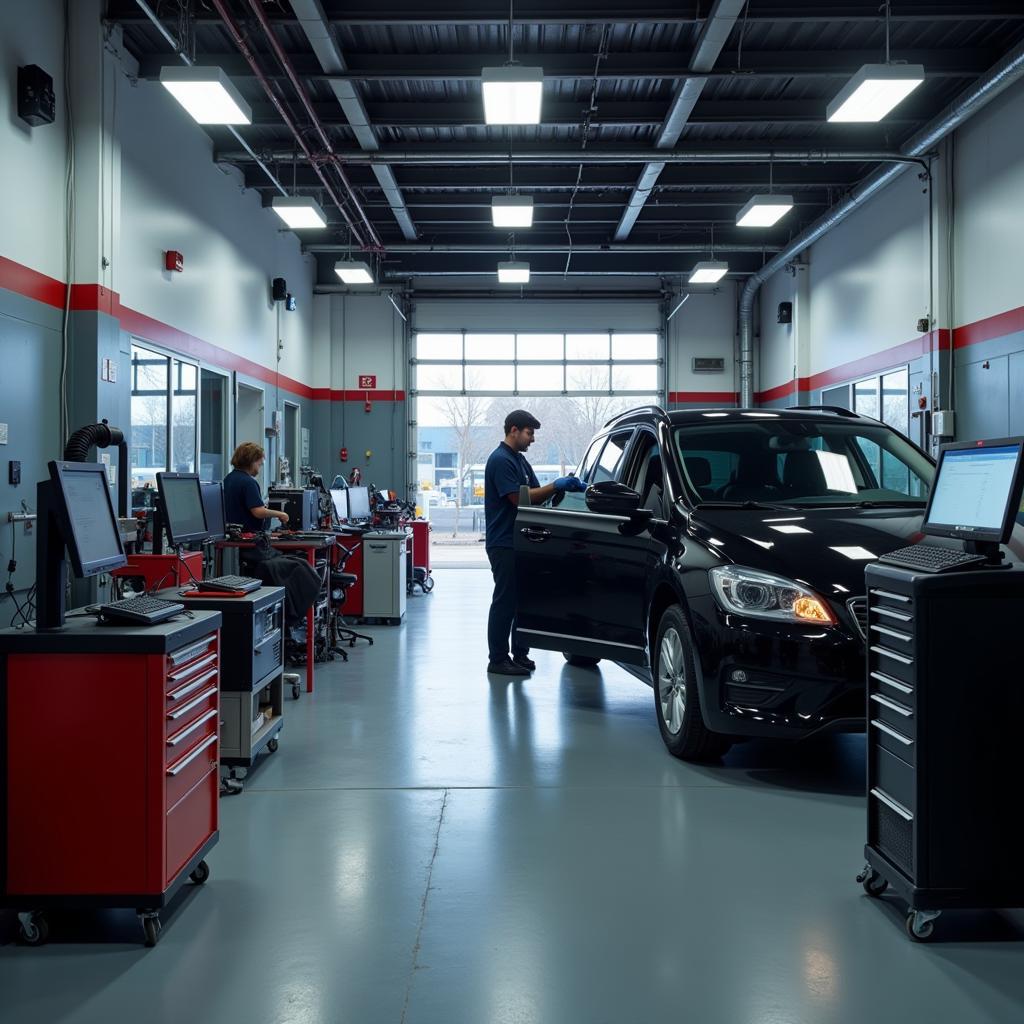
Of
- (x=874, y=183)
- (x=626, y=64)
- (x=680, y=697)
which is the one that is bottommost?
(x=680, y=697)

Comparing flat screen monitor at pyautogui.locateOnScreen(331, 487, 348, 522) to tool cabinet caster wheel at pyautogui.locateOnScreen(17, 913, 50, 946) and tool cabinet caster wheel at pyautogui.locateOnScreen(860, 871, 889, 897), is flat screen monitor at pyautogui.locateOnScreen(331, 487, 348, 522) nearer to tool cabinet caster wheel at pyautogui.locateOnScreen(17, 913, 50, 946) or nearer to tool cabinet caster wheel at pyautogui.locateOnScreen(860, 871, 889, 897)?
tool cabinet caster wheel at pyautogui.locateOnScreen(17, 913, 50, 946)

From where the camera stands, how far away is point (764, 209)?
948cm

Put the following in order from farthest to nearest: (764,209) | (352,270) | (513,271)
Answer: (513,271), (352,270), (764,209)

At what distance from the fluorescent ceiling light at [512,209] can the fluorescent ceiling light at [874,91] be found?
11.3ft

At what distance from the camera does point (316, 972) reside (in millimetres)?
2219

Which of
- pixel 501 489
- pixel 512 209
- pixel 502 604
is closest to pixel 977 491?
pixel 501 489

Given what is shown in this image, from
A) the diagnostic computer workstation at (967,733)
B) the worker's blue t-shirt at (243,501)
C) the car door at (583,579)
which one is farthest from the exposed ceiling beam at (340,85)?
the diagnostic computer workstation at (967,733)

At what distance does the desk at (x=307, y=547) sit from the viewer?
Result: 5574 millimetres

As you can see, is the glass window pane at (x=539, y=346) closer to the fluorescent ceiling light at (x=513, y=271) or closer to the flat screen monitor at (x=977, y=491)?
the fluorescent ceiling light at (x=513, y=271)

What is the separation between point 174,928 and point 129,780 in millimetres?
436

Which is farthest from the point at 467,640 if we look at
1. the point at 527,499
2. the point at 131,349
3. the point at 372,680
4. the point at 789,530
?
the point at 789,530

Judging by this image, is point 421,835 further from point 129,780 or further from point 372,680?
point 372,680

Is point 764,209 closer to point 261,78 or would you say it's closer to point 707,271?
point 707,271

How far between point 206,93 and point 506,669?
4.51 metres
